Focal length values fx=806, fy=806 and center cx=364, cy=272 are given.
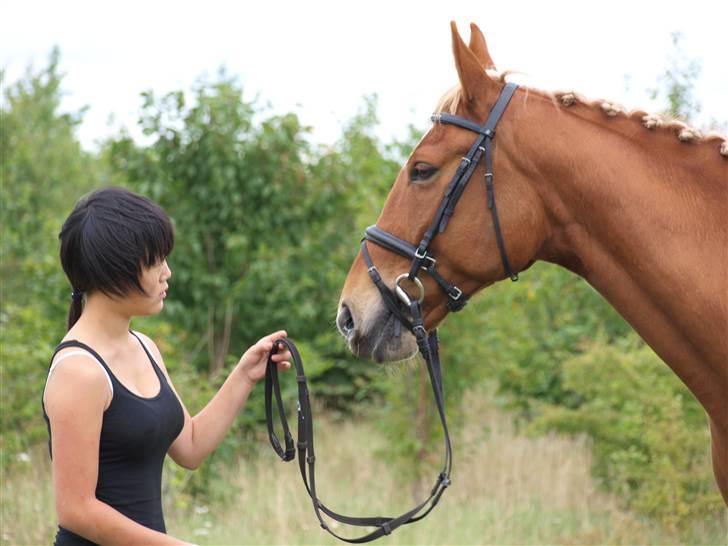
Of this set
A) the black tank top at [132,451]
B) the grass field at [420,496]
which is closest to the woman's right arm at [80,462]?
the black tank top at [132,451]

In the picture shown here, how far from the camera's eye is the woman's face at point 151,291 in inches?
92.3

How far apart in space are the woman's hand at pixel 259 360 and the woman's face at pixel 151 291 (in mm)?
499

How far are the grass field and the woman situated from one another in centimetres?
304

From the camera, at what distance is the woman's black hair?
227 cm

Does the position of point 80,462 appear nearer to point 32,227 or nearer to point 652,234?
point 652,234

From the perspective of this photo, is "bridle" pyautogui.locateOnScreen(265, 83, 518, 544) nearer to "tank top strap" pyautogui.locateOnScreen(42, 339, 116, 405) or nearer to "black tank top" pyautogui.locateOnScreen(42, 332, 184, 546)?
"black tank top" pyautogui.locateOnScreen(42, 332, 184, 546)

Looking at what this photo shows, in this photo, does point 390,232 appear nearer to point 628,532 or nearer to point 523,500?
point 628,532

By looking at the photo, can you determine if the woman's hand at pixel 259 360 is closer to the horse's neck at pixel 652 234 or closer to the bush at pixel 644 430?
the horse's neck at pixel 652 234

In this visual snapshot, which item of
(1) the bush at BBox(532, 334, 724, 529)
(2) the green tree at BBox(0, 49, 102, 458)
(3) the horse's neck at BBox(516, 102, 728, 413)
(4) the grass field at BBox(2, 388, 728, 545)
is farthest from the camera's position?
(2) the green tree at BBox(0, 49, 102, 458)

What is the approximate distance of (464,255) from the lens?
A: 276cm

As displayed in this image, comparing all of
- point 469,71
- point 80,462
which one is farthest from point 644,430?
point 80,462

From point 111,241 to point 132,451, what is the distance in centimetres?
61

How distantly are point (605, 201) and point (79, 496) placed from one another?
183 centimetres

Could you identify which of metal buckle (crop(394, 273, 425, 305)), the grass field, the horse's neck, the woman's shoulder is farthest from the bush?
the woman's shoulder
